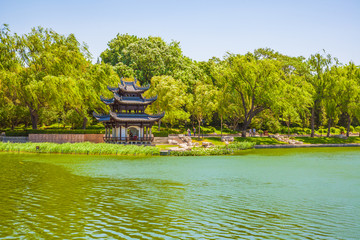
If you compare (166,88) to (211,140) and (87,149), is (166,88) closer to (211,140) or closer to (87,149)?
(211,140)

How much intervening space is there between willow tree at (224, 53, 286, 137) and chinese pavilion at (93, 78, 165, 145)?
14476 millimetres

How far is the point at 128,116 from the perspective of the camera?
4953cm

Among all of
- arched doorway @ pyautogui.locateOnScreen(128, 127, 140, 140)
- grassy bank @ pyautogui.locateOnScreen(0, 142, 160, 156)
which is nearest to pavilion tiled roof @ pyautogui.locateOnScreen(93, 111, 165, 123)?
arched doorway @ pyautogui.locateOnScreen(128, 127, 140, 140)

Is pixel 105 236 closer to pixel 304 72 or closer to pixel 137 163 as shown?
pixel 137 163

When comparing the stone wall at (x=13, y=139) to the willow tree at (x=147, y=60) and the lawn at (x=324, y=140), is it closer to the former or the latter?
the willow tree at (x=147, y=60)

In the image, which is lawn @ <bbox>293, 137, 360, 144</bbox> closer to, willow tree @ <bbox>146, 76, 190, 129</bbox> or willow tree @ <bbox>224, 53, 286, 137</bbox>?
willow tree @ <bbox>224, 53, 286, 137</bbox>

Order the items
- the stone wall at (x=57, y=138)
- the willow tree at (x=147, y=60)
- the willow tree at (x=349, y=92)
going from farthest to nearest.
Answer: the willow tree at (x=147, y=60), the willow tree at (x=349, y=92), the stone wall at (x=57, y=138)

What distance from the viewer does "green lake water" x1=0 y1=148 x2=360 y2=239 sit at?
11656 millimetres

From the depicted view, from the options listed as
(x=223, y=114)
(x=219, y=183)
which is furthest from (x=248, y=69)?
(x=219, y=183)

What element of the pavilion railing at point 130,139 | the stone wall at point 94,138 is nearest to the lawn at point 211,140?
the pavilion railing at point 130,139

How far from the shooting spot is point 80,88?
2087 inches

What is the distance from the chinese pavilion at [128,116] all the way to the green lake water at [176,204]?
70.7 ft

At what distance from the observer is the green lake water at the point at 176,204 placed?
459 inches

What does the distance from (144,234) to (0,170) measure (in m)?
18.5
